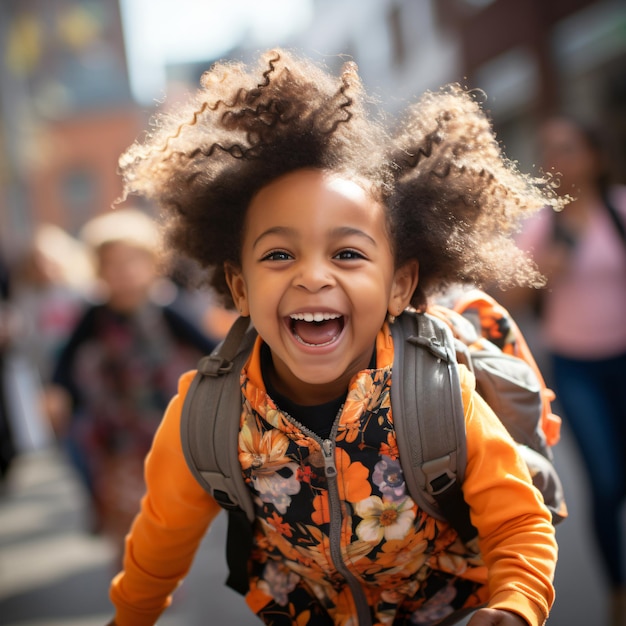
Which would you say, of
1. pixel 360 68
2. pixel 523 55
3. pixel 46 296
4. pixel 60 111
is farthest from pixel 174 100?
pixel 60 111

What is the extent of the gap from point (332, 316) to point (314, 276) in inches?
3.9

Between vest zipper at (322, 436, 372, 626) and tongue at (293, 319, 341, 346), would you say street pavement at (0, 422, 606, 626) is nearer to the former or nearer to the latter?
vest zipper at (322, 436, 372, 626)

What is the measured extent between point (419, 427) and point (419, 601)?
0.51 m

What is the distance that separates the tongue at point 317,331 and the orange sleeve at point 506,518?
0.29m

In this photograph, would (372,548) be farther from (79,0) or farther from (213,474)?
(79,0)

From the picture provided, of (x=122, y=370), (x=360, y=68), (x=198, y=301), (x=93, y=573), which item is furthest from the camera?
(x=198, y=301)

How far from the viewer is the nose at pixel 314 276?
1.70 m

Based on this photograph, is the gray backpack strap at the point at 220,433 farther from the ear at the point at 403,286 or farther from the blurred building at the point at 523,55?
the blurred building at the point at 523,55

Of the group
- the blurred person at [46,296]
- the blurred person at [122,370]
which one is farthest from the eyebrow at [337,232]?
the blurred person at [46,296]

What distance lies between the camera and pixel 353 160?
5.97ft

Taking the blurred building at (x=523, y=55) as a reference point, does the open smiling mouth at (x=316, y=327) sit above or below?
below

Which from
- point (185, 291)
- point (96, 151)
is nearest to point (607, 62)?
point (185, 291)

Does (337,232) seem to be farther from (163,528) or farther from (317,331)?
(163,528)

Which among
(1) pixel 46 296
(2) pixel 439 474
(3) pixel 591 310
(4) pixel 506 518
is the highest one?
(1) pixel 46 296
